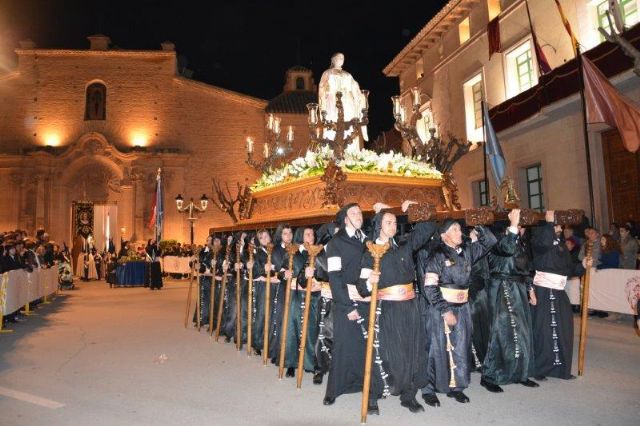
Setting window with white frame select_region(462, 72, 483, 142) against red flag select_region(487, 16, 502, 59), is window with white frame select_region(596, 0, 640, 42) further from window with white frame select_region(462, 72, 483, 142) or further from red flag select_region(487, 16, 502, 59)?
window with white frame select_region(462, 72, 483, 142)

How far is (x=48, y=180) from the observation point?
25.7 metres

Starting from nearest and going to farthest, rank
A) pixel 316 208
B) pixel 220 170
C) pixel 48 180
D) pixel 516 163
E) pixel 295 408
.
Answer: pixel 295 408 → pixel 316 208 → pixel 516 163 → pixel 48 180 → pixel 220 170

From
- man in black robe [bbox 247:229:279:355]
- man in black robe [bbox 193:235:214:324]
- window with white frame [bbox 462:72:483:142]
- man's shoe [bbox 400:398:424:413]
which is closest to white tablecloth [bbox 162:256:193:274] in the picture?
man in black robe [bbox 193:235:214:324]

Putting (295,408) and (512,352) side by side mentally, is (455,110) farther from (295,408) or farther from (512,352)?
(295,408)

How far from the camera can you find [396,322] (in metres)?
4.34

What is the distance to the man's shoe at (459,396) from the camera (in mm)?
4523

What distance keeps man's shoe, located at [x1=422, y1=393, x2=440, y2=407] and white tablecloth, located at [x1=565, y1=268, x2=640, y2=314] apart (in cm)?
512

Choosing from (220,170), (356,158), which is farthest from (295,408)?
(220,170)

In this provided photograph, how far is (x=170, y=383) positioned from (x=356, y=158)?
12.7 ft

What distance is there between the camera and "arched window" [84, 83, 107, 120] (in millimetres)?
27422

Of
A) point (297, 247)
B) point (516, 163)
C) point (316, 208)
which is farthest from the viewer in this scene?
point (516, 163)

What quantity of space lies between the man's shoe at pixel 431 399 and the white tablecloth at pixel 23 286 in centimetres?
833

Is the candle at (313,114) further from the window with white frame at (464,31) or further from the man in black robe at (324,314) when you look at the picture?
the window with white frame at (464,31)

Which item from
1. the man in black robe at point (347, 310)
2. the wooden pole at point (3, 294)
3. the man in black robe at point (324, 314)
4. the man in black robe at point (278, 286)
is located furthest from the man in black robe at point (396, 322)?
the wooden pole at point (3, 294)
